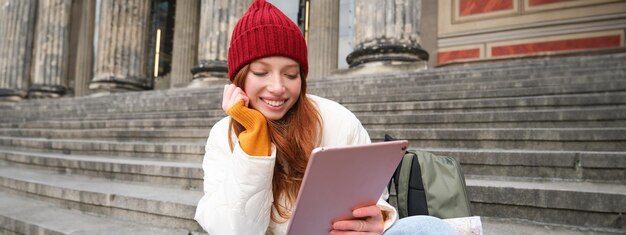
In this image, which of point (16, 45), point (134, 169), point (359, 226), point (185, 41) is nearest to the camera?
point (359, 226)

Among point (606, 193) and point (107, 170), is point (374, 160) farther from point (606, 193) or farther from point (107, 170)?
point (107, 170)

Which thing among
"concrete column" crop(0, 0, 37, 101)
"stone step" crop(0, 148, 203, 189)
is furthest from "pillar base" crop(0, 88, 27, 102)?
"stone step" crop(0, 148, 203, 189)

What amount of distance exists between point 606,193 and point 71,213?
3.19m

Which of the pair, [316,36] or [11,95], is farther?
[11,95]

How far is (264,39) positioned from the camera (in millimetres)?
1102

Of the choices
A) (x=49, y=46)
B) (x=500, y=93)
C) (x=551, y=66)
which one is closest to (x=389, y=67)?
(x=551, y=66)

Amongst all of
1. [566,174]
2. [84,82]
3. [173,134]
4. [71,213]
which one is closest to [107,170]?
[71,213]

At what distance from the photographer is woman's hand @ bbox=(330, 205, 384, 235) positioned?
3.13 feet

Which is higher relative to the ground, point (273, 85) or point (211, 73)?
point (211, 73)

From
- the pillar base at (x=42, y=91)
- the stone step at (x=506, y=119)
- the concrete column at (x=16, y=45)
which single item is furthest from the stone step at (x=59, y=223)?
the concrete column at (x=16, y=45)

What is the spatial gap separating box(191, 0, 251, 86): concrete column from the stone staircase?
8.44 feet

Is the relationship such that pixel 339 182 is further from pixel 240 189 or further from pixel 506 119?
pixel 506 119

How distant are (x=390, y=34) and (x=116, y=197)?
176 inches

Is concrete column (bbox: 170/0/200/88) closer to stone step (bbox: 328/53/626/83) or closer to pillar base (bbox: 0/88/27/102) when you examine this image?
pillar base (bbox: 0/88/27/102)
